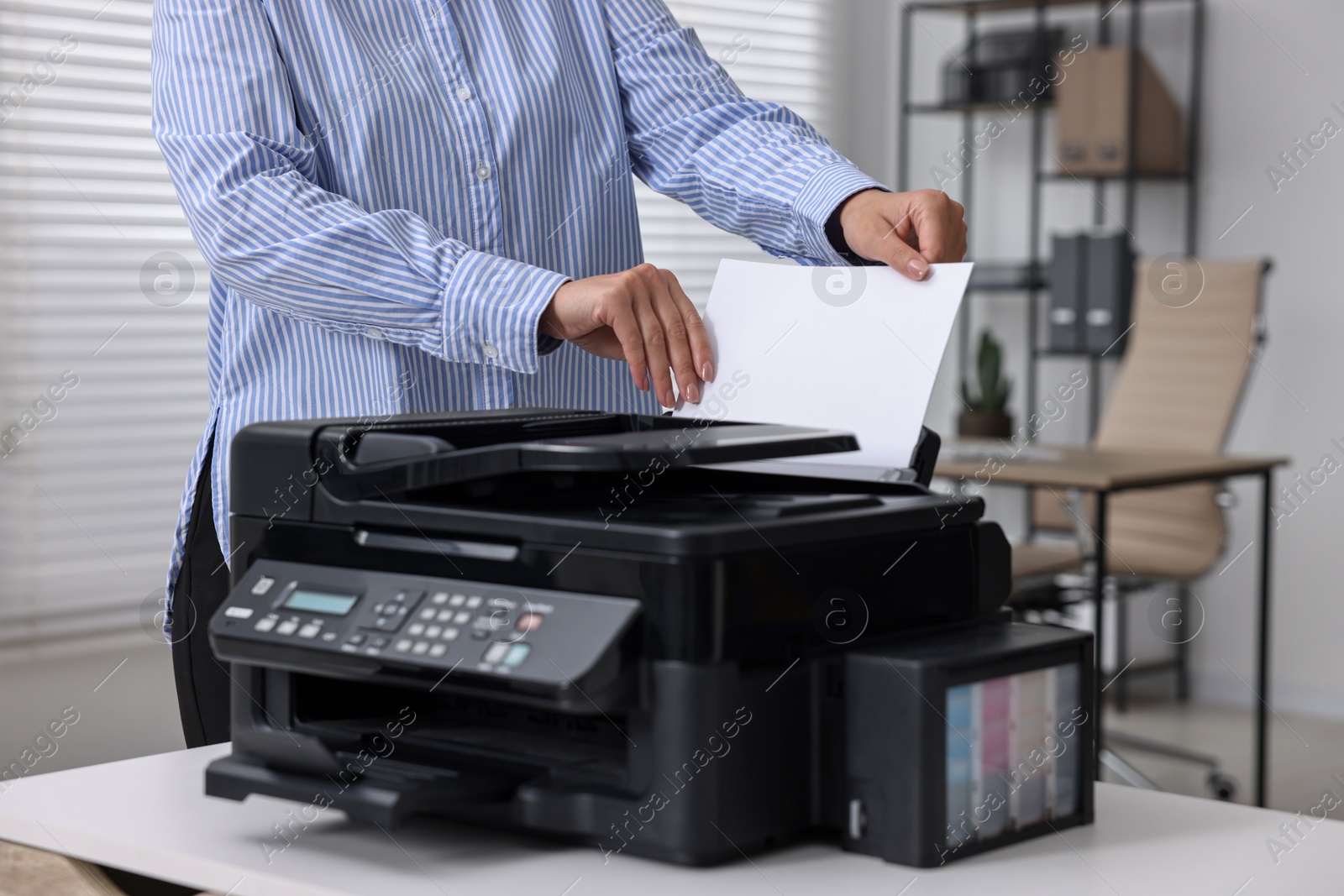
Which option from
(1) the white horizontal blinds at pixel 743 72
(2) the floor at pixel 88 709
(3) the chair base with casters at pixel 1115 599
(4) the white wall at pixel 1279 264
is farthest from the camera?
(1) the white horizontal blinds at pixel 743 72

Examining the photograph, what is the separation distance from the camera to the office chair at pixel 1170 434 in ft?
11.4

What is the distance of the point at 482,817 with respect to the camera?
916mm

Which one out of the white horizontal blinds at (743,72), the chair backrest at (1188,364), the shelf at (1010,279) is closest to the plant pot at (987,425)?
the chair backrest at (1188,364)

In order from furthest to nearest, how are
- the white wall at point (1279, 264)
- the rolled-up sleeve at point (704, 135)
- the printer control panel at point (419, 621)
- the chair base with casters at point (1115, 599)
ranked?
the white wall at point (1279, 264) → the chair base with casters at point (1115, 599) → the rolled-up sleeve at point (704, 135) → the printer control panel at point (419, 621)

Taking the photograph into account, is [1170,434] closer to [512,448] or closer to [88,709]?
[88,709]

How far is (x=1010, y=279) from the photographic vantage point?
442 cm

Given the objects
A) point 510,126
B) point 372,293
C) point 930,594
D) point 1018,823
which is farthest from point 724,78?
point 1018,823

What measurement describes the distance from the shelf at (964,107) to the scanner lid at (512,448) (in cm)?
365

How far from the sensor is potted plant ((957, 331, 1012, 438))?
11.7 ft

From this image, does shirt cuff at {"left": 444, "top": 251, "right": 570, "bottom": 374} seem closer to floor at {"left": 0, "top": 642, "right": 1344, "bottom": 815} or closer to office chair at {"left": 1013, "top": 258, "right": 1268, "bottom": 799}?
floor at {"left": 0, "top": 642, "right": 1344, "bottom": 815}

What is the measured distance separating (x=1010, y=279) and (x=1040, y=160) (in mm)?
416

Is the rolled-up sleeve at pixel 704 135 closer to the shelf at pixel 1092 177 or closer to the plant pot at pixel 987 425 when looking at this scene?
the plant pot at pixel 987 425

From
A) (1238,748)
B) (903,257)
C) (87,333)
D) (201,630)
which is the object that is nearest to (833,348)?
(903,257)

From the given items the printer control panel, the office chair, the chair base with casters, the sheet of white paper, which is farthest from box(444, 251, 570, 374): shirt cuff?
the office chair
